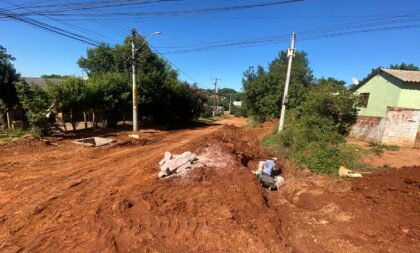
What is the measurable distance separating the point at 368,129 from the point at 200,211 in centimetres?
1080

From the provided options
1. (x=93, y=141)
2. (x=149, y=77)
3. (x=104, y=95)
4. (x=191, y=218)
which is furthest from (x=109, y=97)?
(x=191, y=218)

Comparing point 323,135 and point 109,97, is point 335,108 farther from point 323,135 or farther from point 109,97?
point 109,97

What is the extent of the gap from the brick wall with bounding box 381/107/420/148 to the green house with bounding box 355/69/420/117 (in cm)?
358

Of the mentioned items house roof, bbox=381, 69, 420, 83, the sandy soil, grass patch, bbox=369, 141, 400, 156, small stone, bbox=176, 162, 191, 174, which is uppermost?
house roof, bbox=381, 69, 420, 83

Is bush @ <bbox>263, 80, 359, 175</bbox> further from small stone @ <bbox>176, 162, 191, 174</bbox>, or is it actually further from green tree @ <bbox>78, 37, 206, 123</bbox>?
green tree @ <bbox>78, 37, 206, 123</bbox>

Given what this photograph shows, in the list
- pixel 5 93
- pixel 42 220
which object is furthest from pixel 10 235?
pixel 5 93

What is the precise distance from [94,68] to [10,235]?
90.3 ft

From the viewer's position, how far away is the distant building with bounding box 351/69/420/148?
11102 mm

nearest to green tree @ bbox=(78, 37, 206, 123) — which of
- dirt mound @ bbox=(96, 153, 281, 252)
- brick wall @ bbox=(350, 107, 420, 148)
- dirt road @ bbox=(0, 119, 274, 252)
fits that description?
dirt road @ bbox=(0, 119, 274, 252)

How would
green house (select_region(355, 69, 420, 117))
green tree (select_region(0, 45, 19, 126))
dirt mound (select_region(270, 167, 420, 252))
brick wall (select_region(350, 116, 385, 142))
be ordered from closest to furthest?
dirt mound (select_region(270, 167, 420, 252)) → brick wall (select_region(350, 116, 385, 142)) → green house (select_region(355, 69, 420, 117)) → green tree (select_region(0, 45, 19, 126))

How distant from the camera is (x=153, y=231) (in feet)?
15.5

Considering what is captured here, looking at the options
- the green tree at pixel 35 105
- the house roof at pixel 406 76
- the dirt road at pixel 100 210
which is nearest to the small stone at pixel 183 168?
the dirt road at pixel 100 210

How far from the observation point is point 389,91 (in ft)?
50.4

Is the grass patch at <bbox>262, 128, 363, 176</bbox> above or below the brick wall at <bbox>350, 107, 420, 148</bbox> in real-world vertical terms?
below
